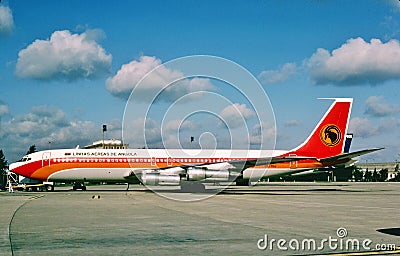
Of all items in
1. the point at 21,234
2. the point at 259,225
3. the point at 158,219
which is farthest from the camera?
the point at 158,219

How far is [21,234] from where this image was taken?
13.1 metres

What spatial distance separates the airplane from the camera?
129ft

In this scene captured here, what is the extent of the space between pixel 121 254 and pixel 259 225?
6.27 meters

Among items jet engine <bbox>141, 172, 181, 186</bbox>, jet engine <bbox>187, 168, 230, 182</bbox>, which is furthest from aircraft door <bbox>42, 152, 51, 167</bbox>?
jet engine <bbox>187, 168, 230, 182</bbox>

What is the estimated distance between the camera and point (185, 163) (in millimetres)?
43625

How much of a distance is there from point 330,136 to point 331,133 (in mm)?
312

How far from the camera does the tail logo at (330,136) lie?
155 ft

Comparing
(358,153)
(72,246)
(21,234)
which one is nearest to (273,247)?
(72,246)

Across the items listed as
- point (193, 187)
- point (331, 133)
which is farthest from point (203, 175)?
point (331, 133)

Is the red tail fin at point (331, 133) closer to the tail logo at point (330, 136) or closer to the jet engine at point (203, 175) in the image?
the tail logo at point (330, 136)

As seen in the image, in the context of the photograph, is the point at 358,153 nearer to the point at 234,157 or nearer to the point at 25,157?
the point at 234,157

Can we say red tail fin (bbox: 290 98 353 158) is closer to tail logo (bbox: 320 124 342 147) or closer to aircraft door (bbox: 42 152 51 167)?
tail logo (bbox: 320 124 342 147)

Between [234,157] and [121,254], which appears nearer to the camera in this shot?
[121,254]

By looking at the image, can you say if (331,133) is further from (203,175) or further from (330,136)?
(203,175)
